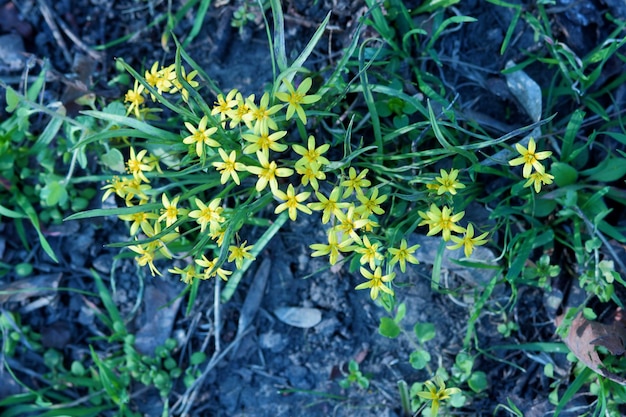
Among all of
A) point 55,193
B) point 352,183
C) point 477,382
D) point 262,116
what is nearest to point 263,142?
point 262,116

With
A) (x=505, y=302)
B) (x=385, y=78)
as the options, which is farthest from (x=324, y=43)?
(x=505, y=302)

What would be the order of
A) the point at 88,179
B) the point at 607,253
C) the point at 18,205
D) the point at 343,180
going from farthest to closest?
the point at 18,205, the point at 88,179, the point at 607,253, the point at 343,180

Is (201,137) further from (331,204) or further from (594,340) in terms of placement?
(594,340)

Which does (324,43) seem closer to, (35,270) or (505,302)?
(505,302)

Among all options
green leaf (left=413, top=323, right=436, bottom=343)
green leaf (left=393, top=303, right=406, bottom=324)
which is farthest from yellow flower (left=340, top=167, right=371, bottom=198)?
green leaf (left=413, top=323, right=436, bottom=343)

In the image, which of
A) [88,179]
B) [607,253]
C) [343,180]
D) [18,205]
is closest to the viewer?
[343,180]

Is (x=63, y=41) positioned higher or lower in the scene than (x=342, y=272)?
higher

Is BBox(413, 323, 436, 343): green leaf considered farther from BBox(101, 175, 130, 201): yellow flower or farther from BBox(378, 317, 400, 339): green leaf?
BBox(101, 175, 130, 201): yellow flower
